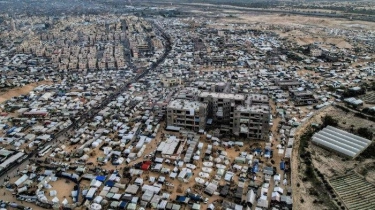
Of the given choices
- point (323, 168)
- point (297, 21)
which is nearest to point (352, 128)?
point (323, 168)

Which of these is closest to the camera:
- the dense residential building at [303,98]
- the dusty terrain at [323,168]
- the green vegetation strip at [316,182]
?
the green vegetation strip at [316,182]

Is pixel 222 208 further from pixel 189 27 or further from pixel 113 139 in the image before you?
pixel 189 27

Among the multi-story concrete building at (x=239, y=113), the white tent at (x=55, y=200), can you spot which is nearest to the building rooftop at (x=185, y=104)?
the multi-story concrete building at (x=239, y=113)

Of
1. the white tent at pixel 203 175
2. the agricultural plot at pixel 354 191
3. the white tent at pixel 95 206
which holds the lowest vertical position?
the white tent at pixel 95 206

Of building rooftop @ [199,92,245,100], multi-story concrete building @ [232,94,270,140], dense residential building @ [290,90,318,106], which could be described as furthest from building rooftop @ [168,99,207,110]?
dense residential building @ [290,90,318,106]

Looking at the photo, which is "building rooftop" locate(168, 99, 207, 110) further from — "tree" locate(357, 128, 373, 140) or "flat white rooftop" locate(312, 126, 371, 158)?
"tree" locate(357, 128, 373, 140)

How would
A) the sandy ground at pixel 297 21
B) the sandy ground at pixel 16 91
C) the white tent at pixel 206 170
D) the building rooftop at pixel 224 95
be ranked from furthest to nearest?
the sandy ground at pixel 297 21 < the sandy ground at pixel 16 91 < the building rooftop at pixel 224 95 < the white tent at pixel 206 170

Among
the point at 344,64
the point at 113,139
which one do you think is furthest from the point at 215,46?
the point at 113,139

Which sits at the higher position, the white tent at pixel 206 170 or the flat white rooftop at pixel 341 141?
the flat white rooftop at pixel 341 141

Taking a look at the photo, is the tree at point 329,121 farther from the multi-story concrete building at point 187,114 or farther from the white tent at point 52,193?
the white tent at point 52,193
